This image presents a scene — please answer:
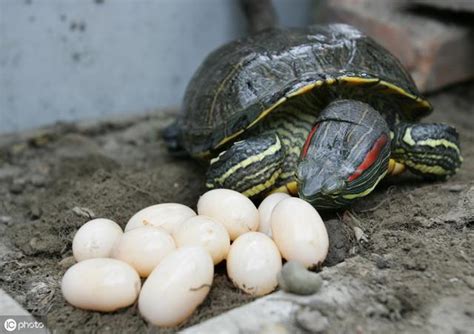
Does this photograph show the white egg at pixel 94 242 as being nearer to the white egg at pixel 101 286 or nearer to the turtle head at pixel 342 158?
the white egg at pixel 101 286

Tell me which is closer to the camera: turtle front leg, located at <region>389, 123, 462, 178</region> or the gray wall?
turtle front leg, located at <region>389, 123, 462, 178</region>

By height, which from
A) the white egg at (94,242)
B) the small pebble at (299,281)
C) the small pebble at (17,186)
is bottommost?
the small pebble at (17,186)

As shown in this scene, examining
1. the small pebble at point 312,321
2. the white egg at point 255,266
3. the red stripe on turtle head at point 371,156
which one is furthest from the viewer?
the red stripe on turtle head at point 371,156

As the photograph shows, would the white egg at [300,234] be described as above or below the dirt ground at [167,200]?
above

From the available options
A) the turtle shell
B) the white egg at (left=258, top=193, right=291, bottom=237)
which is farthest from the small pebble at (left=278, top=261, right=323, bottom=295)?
the turtle shell

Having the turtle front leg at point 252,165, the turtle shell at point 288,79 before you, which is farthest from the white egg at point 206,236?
the turtle shell at point 288,79

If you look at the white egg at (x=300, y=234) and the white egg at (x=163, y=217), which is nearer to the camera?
the white egg at (x=300, y=234)

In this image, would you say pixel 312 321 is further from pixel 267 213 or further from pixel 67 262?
pixel 67 262

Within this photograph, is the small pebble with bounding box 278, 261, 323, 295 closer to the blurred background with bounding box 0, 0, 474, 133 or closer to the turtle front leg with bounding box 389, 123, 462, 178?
the turtle front leg with bounding box 389, 123, 462, 178

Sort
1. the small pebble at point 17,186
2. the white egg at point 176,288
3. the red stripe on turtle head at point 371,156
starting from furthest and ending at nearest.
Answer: the small pebble at point 17,186, the red stripe on turtle head at point 371,156, the white egg at point 176,288
